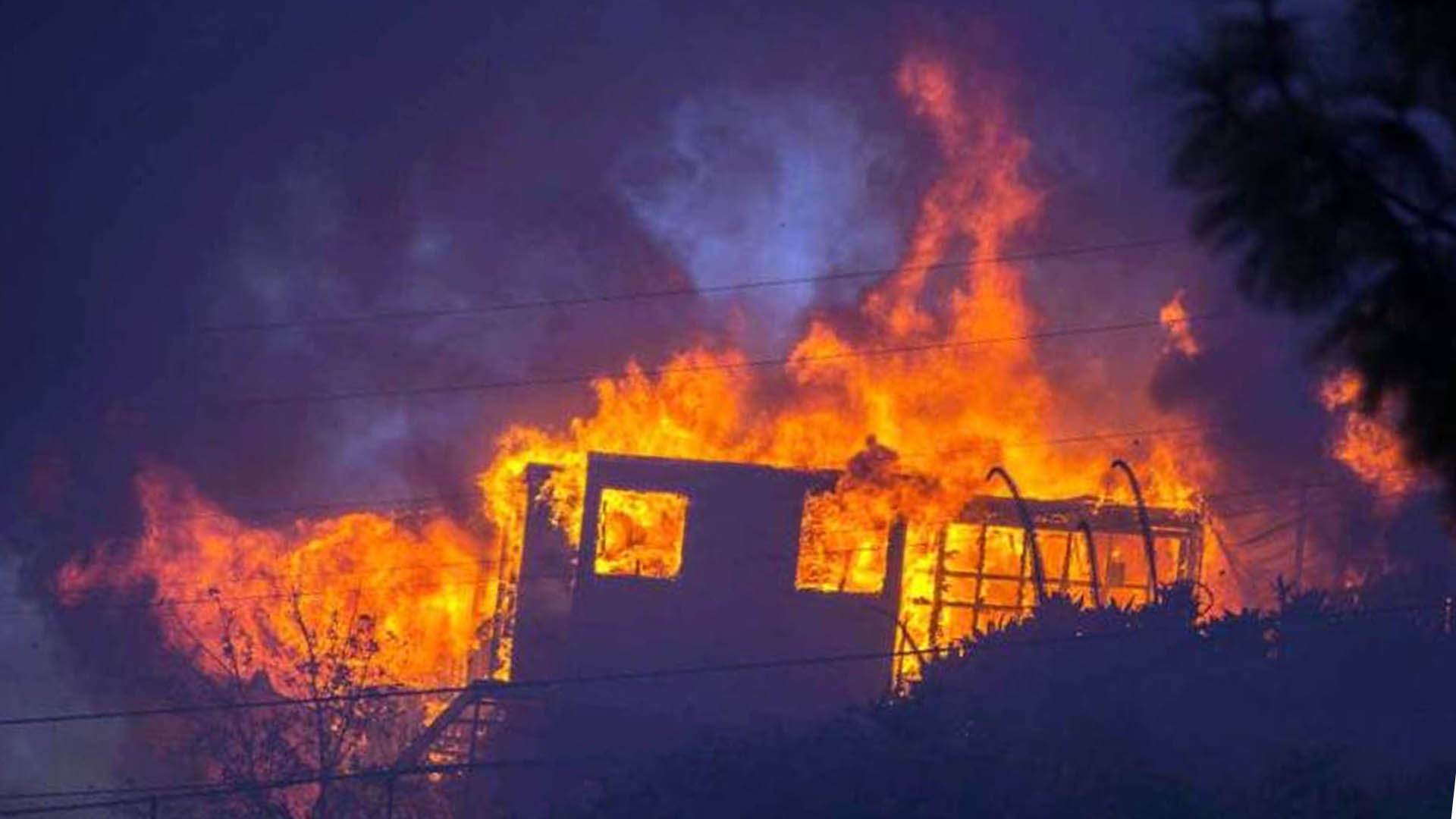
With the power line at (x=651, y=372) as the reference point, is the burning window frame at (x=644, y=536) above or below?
below

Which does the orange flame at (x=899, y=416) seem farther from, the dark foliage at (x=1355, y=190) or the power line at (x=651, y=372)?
the dark foliage at (x=1355, y=190)

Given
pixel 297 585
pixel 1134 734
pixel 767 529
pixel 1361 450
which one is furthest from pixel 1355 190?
pixel 297 585

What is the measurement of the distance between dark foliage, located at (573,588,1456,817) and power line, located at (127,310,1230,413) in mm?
21509

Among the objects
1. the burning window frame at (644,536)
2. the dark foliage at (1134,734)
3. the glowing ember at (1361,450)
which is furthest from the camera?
the glowing ember at (1361,450)

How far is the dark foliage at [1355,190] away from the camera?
19.6ft

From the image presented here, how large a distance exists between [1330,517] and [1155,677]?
19.4 m

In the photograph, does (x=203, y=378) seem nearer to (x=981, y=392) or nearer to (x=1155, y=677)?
(x=981, y=392)

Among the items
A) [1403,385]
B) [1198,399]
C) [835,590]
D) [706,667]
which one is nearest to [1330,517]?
[1198,399]

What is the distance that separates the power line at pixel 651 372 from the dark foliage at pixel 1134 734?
2151 cm

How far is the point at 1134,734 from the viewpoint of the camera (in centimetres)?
2850

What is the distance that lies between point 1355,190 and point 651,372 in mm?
48427

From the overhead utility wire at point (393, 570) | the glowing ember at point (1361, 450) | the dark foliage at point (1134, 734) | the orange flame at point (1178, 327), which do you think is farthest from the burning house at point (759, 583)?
the orange flame at point (1178, 327)

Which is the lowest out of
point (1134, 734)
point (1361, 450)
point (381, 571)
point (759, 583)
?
point (1134, 734)

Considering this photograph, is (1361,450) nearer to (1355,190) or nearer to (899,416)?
(899,416)
